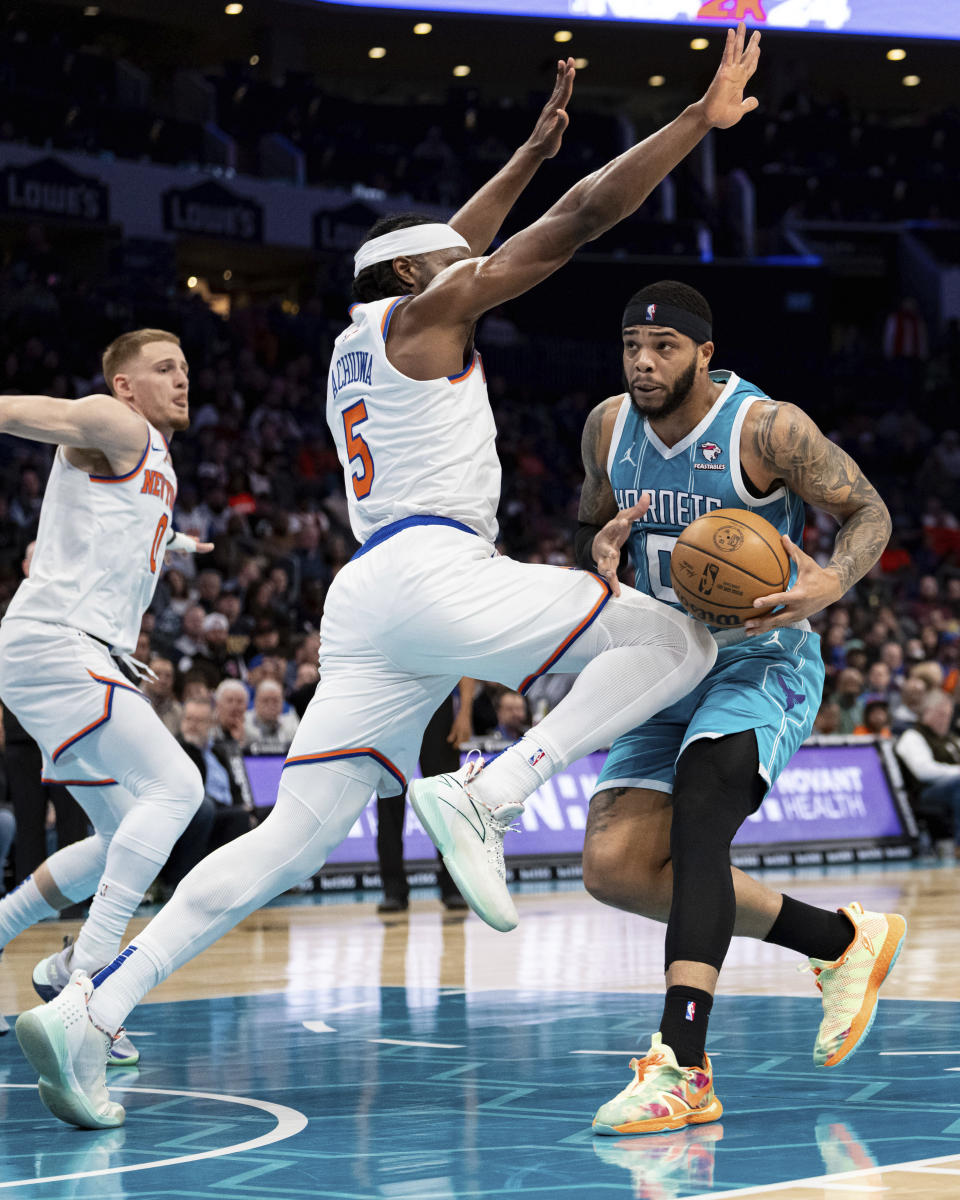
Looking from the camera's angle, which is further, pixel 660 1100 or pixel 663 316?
pixel 663 316

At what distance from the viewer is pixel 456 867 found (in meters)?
4.33

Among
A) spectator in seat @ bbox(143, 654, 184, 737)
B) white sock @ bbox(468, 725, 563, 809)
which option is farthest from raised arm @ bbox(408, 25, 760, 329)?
spectator in seat @ bbox(143, 654, 184, 737)

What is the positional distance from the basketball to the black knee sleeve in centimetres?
38

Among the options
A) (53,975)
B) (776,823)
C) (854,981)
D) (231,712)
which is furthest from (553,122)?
(776,823)

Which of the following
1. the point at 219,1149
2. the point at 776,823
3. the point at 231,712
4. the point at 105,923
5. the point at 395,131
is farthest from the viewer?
the point at 395,131

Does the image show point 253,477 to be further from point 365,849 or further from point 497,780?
point 497,780

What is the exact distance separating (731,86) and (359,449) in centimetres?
143

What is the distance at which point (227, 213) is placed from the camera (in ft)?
78.1

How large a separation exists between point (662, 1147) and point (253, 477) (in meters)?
15.6

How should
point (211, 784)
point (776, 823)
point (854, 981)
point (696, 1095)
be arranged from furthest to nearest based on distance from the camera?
point (776, 823)
point (211, 784)
point (854, 981)
point (696, 1095)

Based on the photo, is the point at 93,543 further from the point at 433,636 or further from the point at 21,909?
the point at 433,636

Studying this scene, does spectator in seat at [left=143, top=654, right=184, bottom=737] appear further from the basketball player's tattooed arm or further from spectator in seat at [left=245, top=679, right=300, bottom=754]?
the basketball player's tattooed arm

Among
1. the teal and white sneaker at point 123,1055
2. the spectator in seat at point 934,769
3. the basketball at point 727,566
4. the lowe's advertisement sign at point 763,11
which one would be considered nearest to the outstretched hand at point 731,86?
the basketball at point 727,566

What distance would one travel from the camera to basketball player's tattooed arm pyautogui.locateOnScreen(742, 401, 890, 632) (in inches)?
189
